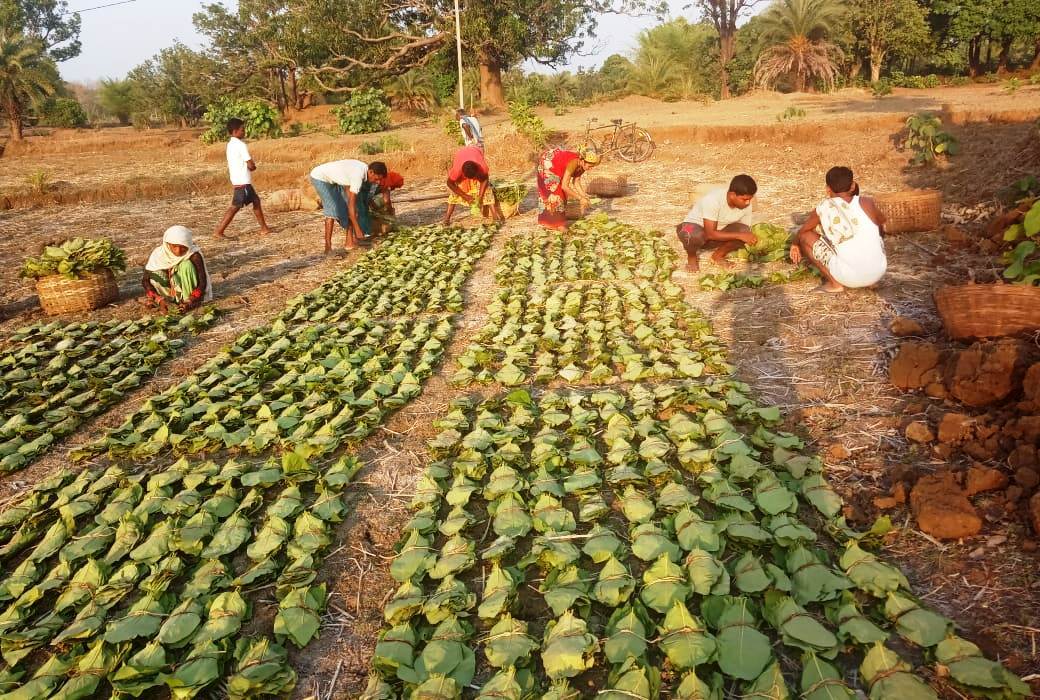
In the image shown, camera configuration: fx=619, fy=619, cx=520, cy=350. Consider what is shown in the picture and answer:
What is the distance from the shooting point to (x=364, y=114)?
19.0 m

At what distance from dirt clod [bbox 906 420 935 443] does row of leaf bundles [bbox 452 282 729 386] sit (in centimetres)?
113

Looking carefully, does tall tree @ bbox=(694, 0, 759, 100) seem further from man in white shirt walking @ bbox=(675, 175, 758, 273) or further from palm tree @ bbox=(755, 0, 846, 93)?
man in white shirt walking @ bbox=(675, 175, 758, 273)

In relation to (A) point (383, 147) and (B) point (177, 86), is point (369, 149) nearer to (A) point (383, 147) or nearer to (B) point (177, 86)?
(A) point (383, 147)

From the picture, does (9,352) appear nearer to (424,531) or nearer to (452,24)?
(424,531)

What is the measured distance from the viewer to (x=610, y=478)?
9.41 ft

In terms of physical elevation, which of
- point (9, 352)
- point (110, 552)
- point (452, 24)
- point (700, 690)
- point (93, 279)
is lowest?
point (700, 690)

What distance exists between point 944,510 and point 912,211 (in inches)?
179

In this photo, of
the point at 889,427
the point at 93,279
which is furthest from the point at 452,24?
the point at 889,427

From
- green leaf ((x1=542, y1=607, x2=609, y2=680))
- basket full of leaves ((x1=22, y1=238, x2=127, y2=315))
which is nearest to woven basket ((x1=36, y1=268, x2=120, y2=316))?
basket full of leaves ((x1=22, y1=238, x2=127, y2=315))

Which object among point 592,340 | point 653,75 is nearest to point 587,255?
point 592,340

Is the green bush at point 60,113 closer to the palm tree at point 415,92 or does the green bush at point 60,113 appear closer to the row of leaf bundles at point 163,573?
the palm tree at point 415,92

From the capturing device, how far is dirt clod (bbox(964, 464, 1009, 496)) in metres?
2.53

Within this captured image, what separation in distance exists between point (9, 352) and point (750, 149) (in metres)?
11.7

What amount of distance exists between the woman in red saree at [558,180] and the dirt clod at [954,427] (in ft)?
17.0
